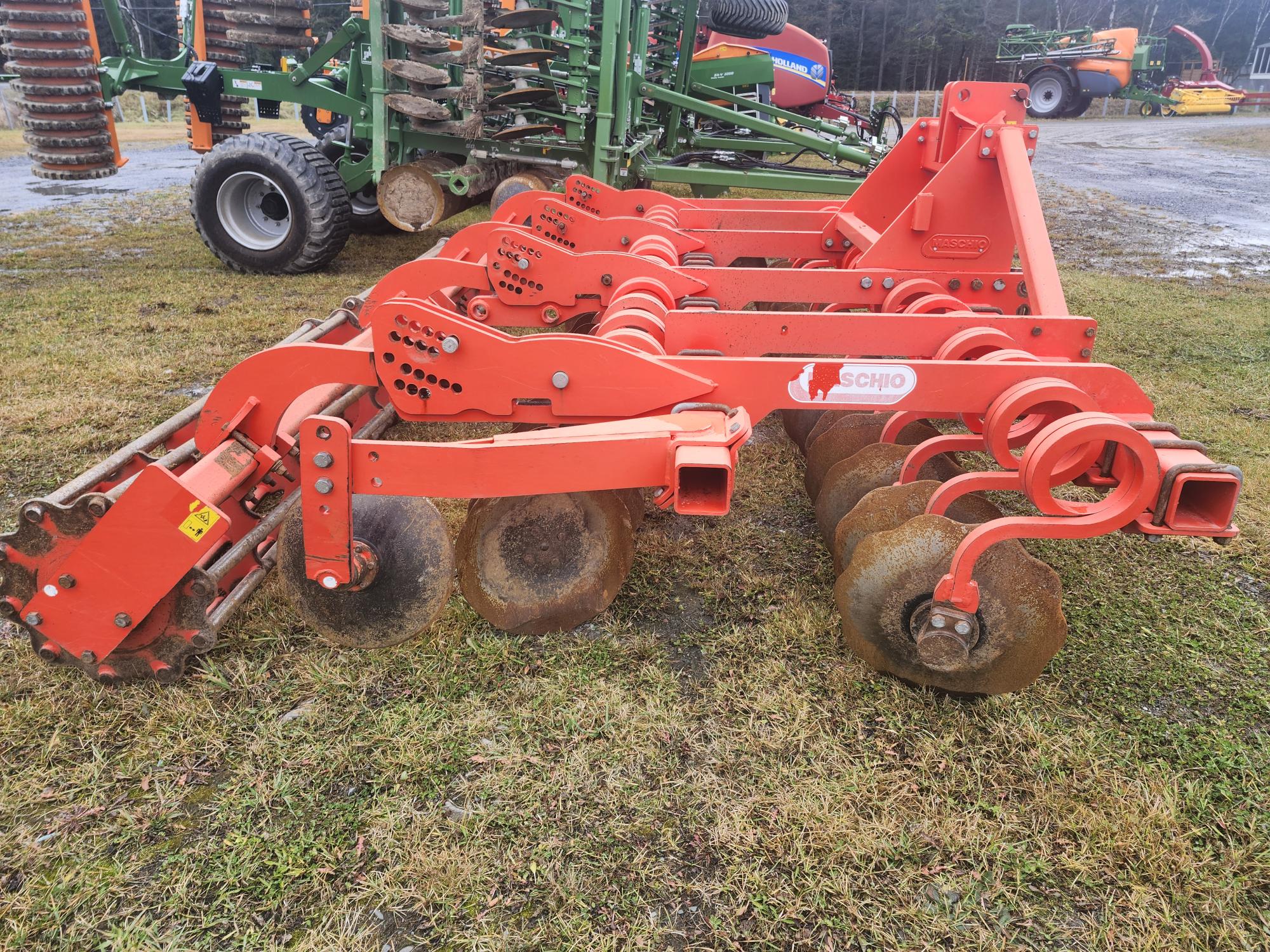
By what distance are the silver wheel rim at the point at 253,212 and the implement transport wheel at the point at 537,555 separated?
5273mm

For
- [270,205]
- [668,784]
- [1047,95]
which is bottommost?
[668,784]

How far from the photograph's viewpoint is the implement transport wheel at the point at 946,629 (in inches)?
92.1

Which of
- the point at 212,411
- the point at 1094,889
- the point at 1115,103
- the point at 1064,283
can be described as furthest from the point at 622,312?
the point at 1115,103

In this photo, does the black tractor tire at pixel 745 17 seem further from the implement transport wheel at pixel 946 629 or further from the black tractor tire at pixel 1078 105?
the black tractor tire at pixel 1078 105

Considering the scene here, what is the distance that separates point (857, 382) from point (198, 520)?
190 cm

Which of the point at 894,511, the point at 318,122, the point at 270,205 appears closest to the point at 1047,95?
the point at 318,122

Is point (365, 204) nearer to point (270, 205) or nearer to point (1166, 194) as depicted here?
point (270, 205)

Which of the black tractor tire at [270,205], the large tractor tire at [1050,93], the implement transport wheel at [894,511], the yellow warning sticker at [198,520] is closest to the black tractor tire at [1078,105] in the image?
the large tractor tire at [1050,93]

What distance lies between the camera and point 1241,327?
21.1 feet

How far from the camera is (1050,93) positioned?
27.9 metres

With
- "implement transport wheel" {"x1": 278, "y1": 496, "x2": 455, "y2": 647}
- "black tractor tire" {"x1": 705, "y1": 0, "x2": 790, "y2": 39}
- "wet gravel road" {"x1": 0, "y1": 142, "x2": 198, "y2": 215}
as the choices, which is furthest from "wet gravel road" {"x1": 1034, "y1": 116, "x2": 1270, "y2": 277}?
"wet gravel road" {"x1": 0, "y1": 142, "x2": 198, "y2": 215}

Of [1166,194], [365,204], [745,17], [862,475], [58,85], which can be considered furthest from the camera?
[1166,194]

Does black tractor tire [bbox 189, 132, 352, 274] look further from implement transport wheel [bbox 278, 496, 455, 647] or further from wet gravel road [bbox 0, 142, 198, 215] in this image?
implement transport wheel [bbox 278, 496, 455, 647]

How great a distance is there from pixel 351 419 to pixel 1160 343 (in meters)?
5.60
